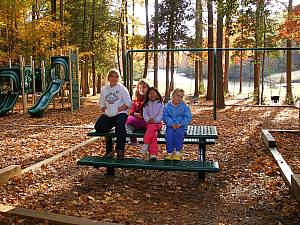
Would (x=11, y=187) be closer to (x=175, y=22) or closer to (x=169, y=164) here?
(x=169, y=164)

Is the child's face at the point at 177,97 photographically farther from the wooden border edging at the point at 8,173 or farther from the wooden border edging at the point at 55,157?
the wooden border edging at the point at 8,173

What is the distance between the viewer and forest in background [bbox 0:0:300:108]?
18156 millimetres

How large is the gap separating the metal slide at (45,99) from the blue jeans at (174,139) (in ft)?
28.7

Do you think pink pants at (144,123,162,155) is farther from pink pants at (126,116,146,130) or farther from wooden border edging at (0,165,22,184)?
wooden border edging at (0,165,22,184)

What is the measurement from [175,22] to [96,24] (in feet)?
22.2

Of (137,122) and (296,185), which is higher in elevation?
(137,122)

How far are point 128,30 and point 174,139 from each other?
26.1m

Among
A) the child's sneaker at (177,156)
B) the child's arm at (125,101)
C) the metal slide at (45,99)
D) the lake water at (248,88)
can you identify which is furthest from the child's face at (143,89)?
the lake water at (248,88)

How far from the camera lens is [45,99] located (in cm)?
1370

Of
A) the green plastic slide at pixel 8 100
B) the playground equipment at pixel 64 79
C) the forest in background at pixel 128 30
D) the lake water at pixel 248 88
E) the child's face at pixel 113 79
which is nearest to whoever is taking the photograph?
the child's face at pixel 113 79

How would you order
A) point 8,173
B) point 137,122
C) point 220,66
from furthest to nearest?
point 220,66
point 137,122
point 8,173

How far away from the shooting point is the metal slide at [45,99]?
1273cm

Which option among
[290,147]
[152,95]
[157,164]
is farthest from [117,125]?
[290,147]

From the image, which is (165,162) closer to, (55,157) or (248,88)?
(55,157)
